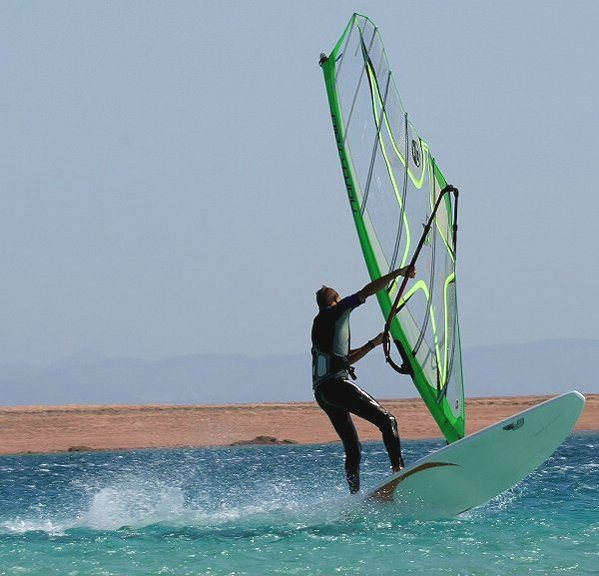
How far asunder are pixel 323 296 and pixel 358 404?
36.7 inches

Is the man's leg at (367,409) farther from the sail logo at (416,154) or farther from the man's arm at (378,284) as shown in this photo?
the sail logo at (416,154)

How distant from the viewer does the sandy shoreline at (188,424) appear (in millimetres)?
33531

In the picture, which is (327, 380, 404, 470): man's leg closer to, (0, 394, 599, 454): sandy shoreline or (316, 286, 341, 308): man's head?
(316, 286, 341, 308): man's head

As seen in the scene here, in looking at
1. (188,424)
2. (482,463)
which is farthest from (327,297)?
(188,424)

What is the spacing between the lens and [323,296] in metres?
9.31

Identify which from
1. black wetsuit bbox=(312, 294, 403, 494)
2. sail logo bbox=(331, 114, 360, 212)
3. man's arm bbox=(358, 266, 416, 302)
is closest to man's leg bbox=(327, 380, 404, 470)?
black wetsuit bbox=(312, 294, 403, 494)

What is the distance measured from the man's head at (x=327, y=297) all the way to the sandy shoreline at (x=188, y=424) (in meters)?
23.2

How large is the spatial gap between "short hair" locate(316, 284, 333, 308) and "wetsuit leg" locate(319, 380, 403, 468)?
0.65m

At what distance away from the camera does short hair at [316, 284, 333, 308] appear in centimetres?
928

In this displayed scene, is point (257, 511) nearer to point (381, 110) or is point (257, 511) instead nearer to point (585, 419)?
point (381, 110)

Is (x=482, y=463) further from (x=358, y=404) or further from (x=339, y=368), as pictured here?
(x=339, y=368)

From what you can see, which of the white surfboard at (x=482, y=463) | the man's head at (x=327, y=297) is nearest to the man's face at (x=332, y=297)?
the man's head at (x=327, y=297)

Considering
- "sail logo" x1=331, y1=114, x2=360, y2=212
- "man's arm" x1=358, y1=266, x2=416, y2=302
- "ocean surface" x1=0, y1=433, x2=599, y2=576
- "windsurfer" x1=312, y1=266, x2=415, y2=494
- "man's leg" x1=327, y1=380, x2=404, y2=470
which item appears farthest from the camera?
"man's leg" x1=327, y1=380, x2=404, y2=470

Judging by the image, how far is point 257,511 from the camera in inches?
435
